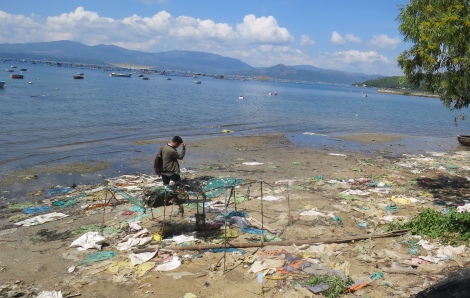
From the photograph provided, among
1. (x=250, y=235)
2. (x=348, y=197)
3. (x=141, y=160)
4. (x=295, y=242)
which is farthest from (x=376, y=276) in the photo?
(x=141, y=160)

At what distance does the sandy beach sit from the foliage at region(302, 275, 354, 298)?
14cm

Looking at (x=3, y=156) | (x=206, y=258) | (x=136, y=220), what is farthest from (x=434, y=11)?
(x=3, y=156)

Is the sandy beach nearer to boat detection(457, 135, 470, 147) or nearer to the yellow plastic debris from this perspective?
the yellow plastic debris

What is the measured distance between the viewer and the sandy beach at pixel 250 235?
4.94 m

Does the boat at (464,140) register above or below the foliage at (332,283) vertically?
above

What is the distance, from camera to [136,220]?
24.7ft

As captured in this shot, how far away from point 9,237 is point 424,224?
9.02 meters

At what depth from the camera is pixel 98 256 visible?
5848 mm

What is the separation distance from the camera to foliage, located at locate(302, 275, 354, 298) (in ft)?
14.9

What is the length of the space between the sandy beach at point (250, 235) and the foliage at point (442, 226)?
283 mm

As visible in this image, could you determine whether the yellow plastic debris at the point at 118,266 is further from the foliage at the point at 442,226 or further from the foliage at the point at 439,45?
the foliage at the point at 439,45

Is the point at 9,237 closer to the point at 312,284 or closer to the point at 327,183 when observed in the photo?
the point at 312,284

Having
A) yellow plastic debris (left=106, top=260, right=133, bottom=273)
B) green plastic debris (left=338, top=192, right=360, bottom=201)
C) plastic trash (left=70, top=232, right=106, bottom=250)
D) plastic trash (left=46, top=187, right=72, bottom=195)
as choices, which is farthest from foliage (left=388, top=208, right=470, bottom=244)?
plastic trash (left=46, top=187, right=72, bottom=195)

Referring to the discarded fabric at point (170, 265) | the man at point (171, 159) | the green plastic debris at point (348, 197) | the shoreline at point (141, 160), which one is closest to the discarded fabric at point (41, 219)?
the shoreline at point (141, 160)
